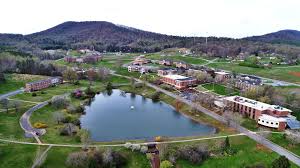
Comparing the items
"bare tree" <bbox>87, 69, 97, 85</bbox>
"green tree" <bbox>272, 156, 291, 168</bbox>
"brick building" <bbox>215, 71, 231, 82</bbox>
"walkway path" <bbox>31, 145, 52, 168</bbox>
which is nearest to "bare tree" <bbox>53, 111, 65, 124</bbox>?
"walkway path" <bbox>31, 145, 52, 168</bbox>

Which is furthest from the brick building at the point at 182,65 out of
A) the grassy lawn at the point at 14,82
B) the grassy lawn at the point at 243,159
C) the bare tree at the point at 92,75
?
the grassy lawn at the point at 243,159

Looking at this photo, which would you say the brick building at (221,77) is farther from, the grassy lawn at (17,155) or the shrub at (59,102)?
the grassy lawn at (17,155)

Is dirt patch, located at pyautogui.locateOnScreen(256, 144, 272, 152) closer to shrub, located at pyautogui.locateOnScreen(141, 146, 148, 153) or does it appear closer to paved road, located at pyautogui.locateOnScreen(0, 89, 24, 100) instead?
shrub, located at pyautogui.locateOnScreen(141, 146, 148, 153)

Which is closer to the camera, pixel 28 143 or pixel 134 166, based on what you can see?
pixel 134 166

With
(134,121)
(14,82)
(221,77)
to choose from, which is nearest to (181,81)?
(221,77)

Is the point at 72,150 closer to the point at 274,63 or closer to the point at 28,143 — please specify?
the point at 28,143

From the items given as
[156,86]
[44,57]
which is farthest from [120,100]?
[44,57]

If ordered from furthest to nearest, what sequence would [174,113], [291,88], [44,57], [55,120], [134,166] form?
[44,57], [291,88], [174,113], [55,120], [134,166]
